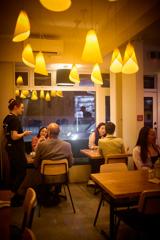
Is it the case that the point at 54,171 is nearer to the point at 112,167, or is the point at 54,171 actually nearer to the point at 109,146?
the point at 112,167

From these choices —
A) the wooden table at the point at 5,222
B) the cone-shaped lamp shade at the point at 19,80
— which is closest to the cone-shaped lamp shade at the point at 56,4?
the wooden table at the point at 5,222

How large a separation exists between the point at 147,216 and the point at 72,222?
1.39 meters

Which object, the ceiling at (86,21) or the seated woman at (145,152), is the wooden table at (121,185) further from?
the ceiling at (86,21)

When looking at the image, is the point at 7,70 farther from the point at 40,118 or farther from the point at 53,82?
the point at 40,118

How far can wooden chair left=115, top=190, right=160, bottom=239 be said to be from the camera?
7.20ft

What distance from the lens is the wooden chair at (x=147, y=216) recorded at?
86.4 inches

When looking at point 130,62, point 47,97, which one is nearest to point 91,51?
point 130,62

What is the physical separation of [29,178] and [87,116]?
2158mm

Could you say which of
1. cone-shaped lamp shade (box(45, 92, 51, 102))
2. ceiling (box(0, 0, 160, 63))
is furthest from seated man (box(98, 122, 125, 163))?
cone-shaped lamp shade (box(45, 92, 51, 102))

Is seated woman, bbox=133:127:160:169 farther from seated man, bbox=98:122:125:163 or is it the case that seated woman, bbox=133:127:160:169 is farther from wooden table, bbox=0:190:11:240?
wooden table, bbox=0:190:11:240

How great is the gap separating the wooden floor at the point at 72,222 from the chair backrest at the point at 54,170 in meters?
0.49

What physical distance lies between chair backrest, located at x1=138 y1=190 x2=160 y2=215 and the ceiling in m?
2.74

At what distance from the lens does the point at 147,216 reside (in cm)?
241

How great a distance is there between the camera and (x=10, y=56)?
5.15m
